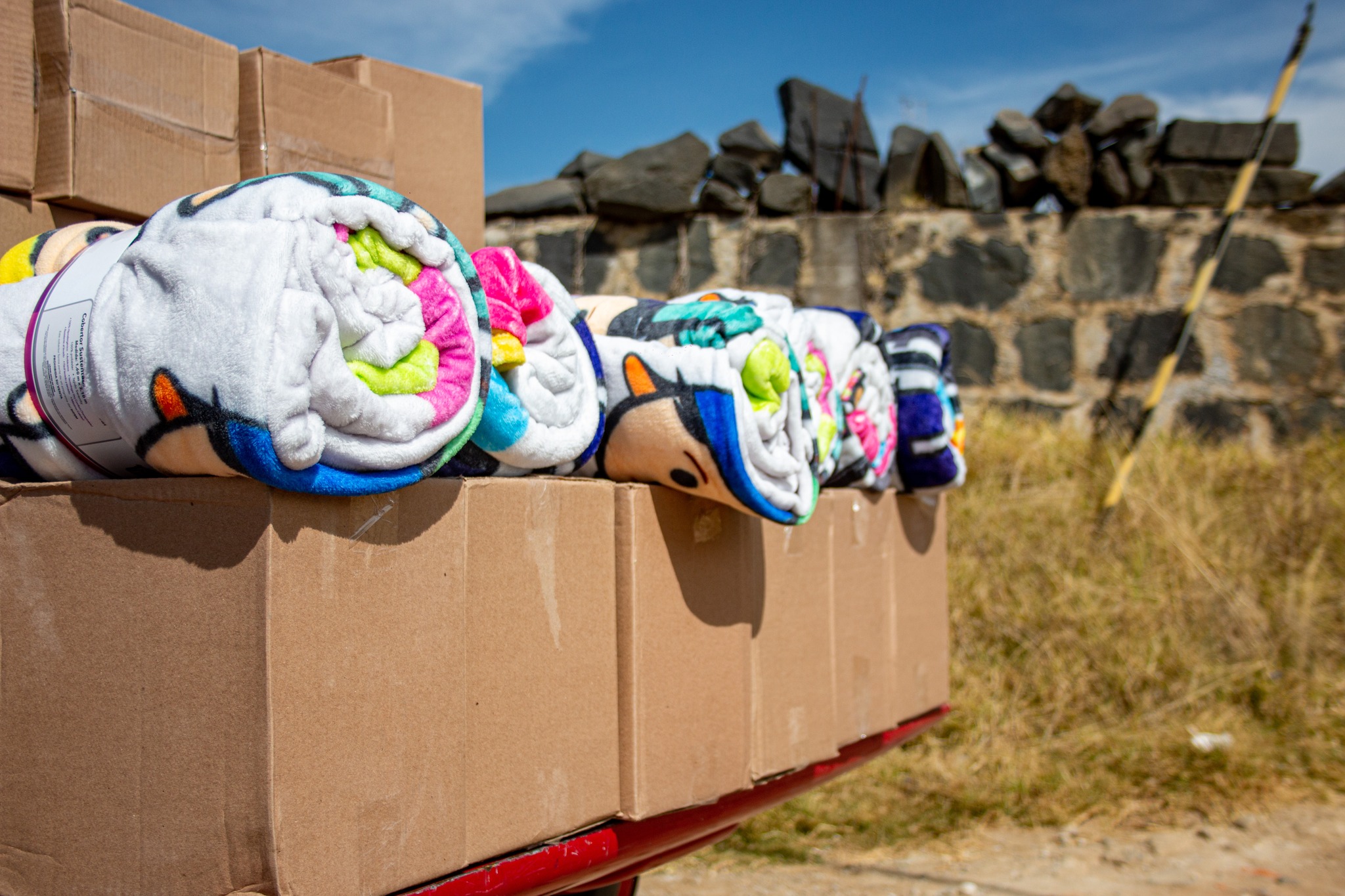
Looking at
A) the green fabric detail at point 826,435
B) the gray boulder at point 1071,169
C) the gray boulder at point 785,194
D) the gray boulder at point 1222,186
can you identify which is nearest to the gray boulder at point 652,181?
the gray boulder at point 785,194

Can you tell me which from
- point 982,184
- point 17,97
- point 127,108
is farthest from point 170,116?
point 982,184

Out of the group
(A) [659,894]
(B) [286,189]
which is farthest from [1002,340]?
(B) [286,189]

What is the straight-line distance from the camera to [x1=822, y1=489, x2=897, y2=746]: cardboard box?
1781 mm

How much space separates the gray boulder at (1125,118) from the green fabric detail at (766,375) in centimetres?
422

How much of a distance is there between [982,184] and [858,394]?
11.5 feet

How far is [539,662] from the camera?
3.80 feet

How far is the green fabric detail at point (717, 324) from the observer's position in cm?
135

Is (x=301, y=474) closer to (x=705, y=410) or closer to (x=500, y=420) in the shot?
(x=500, y=420)

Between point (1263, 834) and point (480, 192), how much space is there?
294 centimetres

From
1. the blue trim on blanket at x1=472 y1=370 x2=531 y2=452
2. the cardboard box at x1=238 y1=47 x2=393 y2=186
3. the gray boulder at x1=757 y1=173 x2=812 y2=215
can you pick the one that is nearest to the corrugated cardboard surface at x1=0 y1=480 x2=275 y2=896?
the blue trim on blanket at x1=472 y1=370 x2=531 y2=452

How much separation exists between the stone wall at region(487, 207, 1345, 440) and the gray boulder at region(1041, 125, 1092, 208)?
0.10 metres

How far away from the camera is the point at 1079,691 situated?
146 inches

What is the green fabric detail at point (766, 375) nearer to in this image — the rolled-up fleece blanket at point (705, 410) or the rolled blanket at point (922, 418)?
the rolled-up fleece blanket at point (705, 410)

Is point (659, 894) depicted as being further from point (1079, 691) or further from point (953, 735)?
point (1079, 691)
